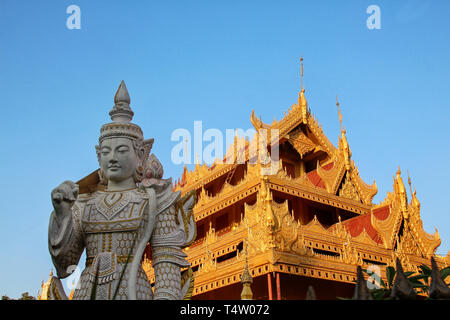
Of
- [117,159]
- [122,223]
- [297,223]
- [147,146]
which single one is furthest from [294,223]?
[122,223]

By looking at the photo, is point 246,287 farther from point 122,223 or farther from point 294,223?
point 122,223

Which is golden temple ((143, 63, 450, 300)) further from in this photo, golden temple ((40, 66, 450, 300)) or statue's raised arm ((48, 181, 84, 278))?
statue's raised arm ((48, 181, 84, 278))

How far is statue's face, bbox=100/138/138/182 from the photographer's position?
236 inches

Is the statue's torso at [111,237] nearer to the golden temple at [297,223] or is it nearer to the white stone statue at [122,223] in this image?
the white stone statue at [122,223]

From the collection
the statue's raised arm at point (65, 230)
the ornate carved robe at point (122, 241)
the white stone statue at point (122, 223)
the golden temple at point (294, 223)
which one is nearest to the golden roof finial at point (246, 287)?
the golden temple at point (294, 223)

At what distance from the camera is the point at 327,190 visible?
707 inches

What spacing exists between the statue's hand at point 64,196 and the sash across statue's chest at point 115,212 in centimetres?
36

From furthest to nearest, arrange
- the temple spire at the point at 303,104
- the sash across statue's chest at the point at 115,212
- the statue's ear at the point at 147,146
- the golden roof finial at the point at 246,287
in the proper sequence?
the temple spire at the point at 303,104 < the golden roof finial at the point at 246,287 < the statue's ear at the point at 147,146 < the sash across statue's chest at the point at 115,212

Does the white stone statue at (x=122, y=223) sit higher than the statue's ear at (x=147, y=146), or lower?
lower

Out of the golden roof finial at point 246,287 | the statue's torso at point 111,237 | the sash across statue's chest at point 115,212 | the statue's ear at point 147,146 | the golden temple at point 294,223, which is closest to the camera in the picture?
the statue's torso at point 111,237

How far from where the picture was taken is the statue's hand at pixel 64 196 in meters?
5.41

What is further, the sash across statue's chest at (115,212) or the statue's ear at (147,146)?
the statue's ear at (147,146)

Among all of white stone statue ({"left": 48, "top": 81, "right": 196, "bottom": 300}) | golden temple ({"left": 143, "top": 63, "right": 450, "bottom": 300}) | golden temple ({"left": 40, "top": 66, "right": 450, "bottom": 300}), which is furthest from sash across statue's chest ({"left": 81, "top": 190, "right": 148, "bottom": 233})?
golden temple ({"left": 143, "top": 63, "right": 450, "bottom": 300})
